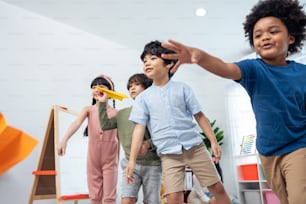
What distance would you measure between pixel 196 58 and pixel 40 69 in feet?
3.94

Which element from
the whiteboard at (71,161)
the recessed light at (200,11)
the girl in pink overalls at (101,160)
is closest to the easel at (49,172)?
the whiteboard at (71,161)

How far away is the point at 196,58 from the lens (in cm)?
37

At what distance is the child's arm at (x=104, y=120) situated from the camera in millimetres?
911

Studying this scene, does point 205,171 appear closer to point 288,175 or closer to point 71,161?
point 288,175

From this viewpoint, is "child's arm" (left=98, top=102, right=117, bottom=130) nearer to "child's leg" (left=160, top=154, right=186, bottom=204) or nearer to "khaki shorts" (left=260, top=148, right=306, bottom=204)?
"child's leg" (left=160, top=154, right=186, bottom=204)

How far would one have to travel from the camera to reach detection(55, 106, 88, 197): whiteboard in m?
1.17

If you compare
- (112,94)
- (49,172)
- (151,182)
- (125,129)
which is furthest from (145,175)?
(49,172)

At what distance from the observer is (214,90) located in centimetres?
194

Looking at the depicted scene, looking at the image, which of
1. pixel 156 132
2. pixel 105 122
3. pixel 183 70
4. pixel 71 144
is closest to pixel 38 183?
pixel 71 144

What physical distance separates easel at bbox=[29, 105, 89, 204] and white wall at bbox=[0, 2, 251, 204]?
19 centimetres

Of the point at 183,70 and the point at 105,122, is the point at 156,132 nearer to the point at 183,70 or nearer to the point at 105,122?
the point at 105,122

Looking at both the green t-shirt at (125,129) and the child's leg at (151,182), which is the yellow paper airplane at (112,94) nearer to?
the green t-shirt at (125,129)

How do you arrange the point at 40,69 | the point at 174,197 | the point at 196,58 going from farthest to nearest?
the point at 40,69 → the point at 174,197 → the point at 196,58

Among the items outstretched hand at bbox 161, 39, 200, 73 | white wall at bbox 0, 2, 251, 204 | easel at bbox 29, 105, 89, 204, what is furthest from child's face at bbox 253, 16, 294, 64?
white wall at bbox 0, 2, 251, 204
